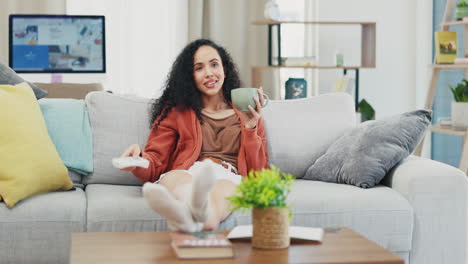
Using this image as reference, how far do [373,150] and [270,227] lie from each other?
989 millimetres

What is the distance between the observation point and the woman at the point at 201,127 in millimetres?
2420

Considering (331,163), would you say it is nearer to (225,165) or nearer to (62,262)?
(225,165)

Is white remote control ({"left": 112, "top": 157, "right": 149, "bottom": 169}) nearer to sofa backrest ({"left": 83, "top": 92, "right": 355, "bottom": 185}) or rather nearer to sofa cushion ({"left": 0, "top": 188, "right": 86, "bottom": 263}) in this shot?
sofa cushion ({"left": 0, "top": 188, "right": 86, "bottom": 263})

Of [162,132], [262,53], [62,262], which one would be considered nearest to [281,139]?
[162,132]

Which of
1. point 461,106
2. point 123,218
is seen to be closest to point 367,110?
point 461,106

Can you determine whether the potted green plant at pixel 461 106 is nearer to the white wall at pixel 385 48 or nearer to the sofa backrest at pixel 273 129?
the white wall at pixel 385 48

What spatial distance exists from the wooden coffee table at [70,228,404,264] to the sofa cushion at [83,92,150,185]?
896 mm

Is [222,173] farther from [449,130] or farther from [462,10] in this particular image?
[462,10]

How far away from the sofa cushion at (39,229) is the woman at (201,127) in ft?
0.94

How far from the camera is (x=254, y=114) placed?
2.31m

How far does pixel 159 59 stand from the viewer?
5387mm

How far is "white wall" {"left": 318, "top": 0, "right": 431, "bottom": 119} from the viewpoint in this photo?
5512 millimetres

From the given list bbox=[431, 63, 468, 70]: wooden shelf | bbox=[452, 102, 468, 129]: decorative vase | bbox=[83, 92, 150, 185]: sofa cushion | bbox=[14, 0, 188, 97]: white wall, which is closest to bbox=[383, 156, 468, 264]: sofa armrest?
bbox=[83, 92, 150, 185]: sofa cushion

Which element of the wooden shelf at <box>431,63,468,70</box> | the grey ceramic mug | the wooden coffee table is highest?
the wooden shelf at <box>431,63,468,70</box>
